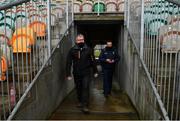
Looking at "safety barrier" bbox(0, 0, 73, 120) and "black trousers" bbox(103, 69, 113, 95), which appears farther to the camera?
"black trousers" bbox(103, 69, 113, 95)

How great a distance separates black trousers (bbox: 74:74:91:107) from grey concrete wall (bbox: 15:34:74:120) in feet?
1.42

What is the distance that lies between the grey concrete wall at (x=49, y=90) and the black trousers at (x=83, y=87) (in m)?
0.43

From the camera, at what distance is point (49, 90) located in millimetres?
5758

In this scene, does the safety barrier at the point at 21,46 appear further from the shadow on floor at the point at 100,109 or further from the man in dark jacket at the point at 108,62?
the man in dark jacket at the point at 108,62

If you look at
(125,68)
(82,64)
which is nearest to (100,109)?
(82,64)

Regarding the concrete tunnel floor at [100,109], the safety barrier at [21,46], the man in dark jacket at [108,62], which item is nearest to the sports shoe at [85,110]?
the concrete tunnel floor at [100,109]

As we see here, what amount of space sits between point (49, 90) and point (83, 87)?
0.99 meters

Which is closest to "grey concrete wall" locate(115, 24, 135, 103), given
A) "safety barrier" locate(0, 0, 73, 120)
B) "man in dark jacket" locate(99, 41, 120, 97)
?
"man in dark jacket" locate(99, 41, 120, 97)

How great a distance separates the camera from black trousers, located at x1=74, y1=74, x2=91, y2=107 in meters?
6.44

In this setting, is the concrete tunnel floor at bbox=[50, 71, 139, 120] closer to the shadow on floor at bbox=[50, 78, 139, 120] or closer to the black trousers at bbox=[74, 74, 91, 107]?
the shadow on floor at bbox=[50, 78, 139, 120]

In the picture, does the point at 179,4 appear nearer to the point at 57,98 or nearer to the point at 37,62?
the point at 37,62

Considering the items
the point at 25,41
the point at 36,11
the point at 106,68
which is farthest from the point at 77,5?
Result: the point at 25,41

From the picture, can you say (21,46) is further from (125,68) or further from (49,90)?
(125,68)

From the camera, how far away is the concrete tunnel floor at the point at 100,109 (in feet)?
19.3
